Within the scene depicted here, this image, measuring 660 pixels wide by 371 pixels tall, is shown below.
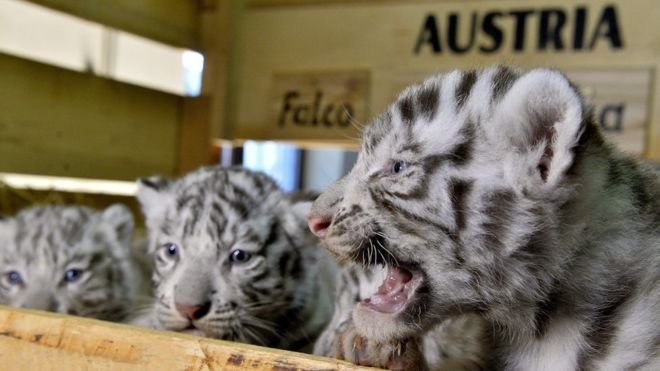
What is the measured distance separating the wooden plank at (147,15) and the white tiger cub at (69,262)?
0.86 meters

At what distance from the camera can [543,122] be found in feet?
4.43

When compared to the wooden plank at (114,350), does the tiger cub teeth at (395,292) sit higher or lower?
higher

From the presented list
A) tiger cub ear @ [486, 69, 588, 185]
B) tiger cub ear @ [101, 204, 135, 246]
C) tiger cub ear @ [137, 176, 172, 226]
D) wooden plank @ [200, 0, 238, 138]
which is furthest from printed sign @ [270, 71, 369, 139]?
tiger cub ear @ [486, 69, 588, 185]

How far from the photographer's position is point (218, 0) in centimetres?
351

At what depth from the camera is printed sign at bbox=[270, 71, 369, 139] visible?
328 cm

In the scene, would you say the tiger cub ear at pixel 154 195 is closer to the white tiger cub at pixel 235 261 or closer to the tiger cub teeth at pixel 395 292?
the white tiger cub at pixel 235 261

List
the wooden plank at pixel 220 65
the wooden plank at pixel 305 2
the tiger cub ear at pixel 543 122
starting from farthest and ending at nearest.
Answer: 1. the wooden plank at pixel 220 65
2. the wooden plank at pixel 305 2
3. the tiger cub ear at pixel 543 122

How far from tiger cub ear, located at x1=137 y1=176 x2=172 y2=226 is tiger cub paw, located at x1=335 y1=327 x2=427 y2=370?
1068 millimetres

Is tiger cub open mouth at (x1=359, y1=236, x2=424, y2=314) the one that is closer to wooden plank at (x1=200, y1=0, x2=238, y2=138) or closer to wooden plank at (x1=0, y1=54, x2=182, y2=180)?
wooden plank at (x1=0, y1=54, x2=182, y2=180)

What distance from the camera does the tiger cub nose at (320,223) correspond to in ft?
5.07

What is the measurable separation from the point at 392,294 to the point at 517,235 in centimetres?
28

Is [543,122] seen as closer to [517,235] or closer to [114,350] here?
[517,235]

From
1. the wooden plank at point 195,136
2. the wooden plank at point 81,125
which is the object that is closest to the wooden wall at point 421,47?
the wooden plank at point 195,136

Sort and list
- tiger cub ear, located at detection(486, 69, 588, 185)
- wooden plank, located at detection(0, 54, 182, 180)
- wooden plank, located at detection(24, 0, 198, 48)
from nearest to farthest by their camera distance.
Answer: tiger cub ear, located at detection(486, 69, 588, 185) < wooden plank, located at detection(0, 54, 182, 180) < wooden plank, located at detection(24, 0, 198, 48)
